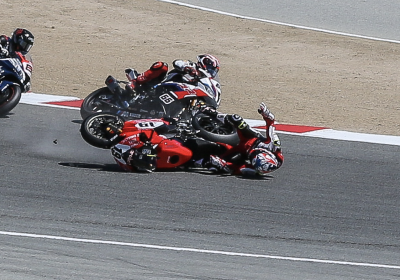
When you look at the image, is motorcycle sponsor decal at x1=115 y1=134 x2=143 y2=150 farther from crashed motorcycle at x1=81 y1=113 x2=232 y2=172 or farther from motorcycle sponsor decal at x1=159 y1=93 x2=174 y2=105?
motorcycle sponsor decal at x1=159 y1=93 x2=174 y2=105

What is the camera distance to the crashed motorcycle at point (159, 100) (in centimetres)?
1115

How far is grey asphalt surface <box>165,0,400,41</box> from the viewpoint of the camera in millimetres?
21266

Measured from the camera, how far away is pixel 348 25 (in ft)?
70.6

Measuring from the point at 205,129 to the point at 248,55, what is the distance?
839 centimetres

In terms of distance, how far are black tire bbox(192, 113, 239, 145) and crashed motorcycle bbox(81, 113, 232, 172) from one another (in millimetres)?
105

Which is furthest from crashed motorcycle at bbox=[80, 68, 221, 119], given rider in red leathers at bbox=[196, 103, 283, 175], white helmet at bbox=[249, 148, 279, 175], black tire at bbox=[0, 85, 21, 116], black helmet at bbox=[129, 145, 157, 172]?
black helmet at bbox=[129, 145, 157, 172]

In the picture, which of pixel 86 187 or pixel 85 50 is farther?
pixel 85 50

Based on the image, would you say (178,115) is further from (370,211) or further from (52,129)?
(370,211)

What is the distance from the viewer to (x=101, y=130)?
964 centimetres

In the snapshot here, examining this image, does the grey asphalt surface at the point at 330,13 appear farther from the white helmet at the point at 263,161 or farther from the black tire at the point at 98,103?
the white helmet at the point at 263,161

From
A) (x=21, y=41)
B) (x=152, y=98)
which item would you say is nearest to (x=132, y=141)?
(x=152, y=98)

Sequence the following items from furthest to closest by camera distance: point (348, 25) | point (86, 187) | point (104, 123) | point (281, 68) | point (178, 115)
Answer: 1. point (348, 25)
2. point (281, 68)
3. point (178, 115)
4. point (104, 123)
5. point (86, 187)

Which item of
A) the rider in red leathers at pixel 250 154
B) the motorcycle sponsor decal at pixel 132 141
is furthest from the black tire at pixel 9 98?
the rider in red leathers at pixel 250 154

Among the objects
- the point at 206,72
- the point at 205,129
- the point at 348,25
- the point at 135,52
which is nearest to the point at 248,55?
the point at 135,52
